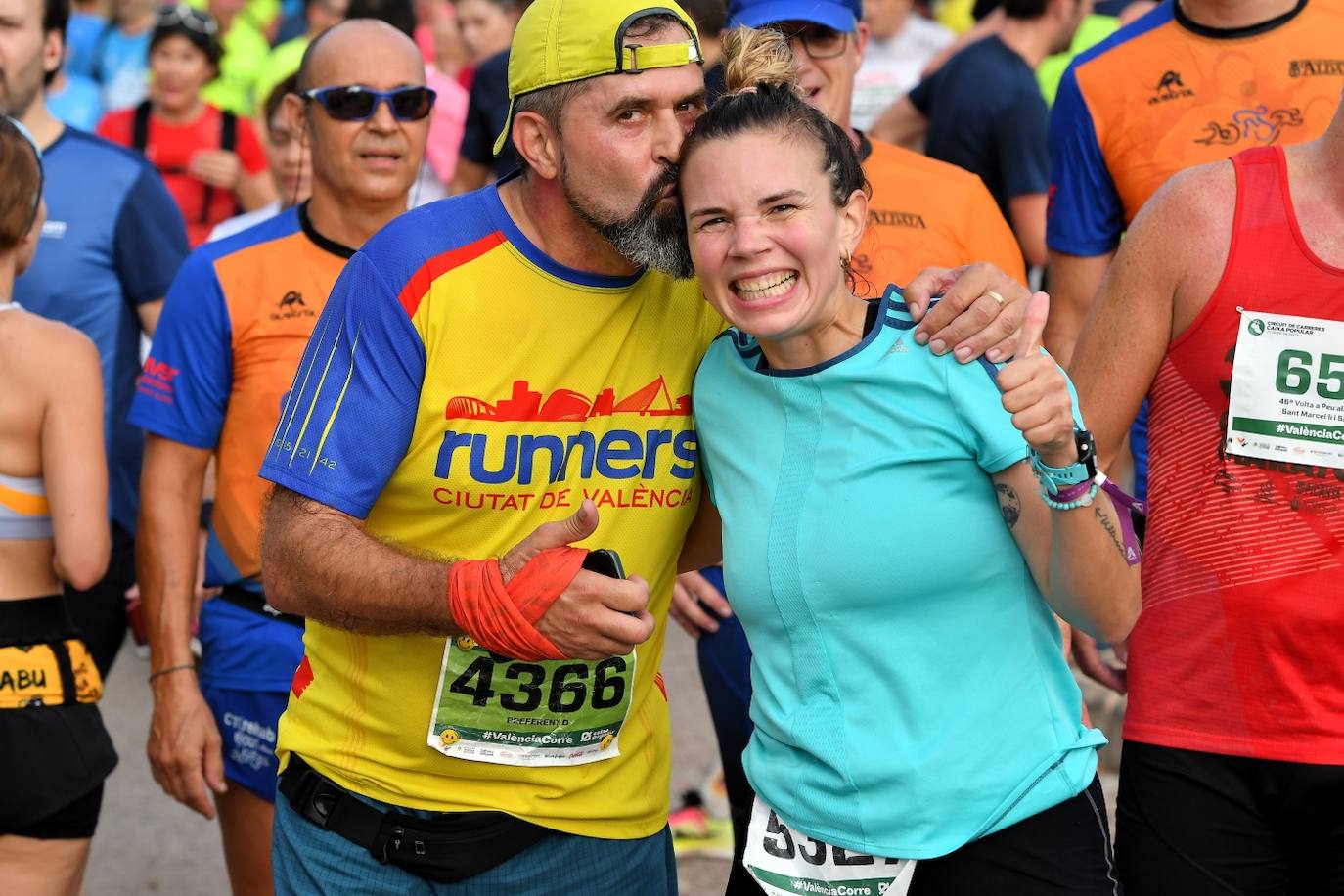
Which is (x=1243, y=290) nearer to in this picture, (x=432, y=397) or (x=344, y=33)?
(x=432, y=397)

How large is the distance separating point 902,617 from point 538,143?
1018mm

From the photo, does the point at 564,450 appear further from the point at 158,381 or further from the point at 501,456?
the point at 158,381

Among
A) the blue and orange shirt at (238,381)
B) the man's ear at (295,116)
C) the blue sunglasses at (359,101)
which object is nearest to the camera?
the blue and orange shirt at (238,381)

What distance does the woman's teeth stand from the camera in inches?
104

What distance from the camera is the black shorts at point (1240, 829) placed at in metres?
2.93

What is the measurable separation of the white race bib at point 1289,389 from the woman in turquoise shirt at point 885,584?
51cm

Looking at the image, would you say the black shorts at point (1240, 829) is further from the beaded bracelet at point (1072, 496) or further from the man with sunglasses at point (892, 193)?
the man with sunglasses at point (892, 193)

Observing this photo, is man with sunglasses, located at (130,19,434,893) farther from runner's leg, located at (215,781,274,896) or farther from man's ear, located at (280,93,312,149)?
man's ear, located at (280,93,312,149)

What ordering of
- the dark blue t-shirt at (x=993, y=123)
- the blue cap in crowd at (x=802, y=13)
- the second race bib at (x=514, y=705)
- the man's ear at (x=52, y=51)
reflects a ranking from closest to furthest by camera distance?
the second race bib at (x=514, y=705), the blue cap in crowd at (x=802, y=13), the man's ear at (x=52, y=51), the dark blue t-shirt at (x=993, y=123)

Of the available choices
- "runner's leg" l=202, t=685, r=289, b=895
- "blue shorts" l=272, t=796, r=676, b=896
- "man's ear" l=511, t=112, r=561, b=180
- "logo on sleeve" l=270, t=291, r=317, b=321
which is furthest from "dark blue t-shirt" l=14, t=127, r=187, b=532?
"man's ear" l=511, t=112, r=561, b=180

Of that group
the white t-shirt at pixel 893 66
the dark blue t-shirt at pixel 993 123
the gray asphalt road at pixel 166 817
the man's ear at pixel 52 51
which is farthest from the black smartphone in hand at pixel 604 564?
the white t-shirt at pixel 893 66

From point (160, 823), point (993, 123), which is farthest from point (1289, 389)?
point (160, 823)

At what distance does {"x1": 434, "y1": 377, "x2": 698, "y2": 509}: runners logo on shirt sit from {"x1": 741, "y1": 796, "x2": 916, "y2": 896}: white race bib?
1.86ft

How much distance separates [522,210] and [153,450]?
137cm
